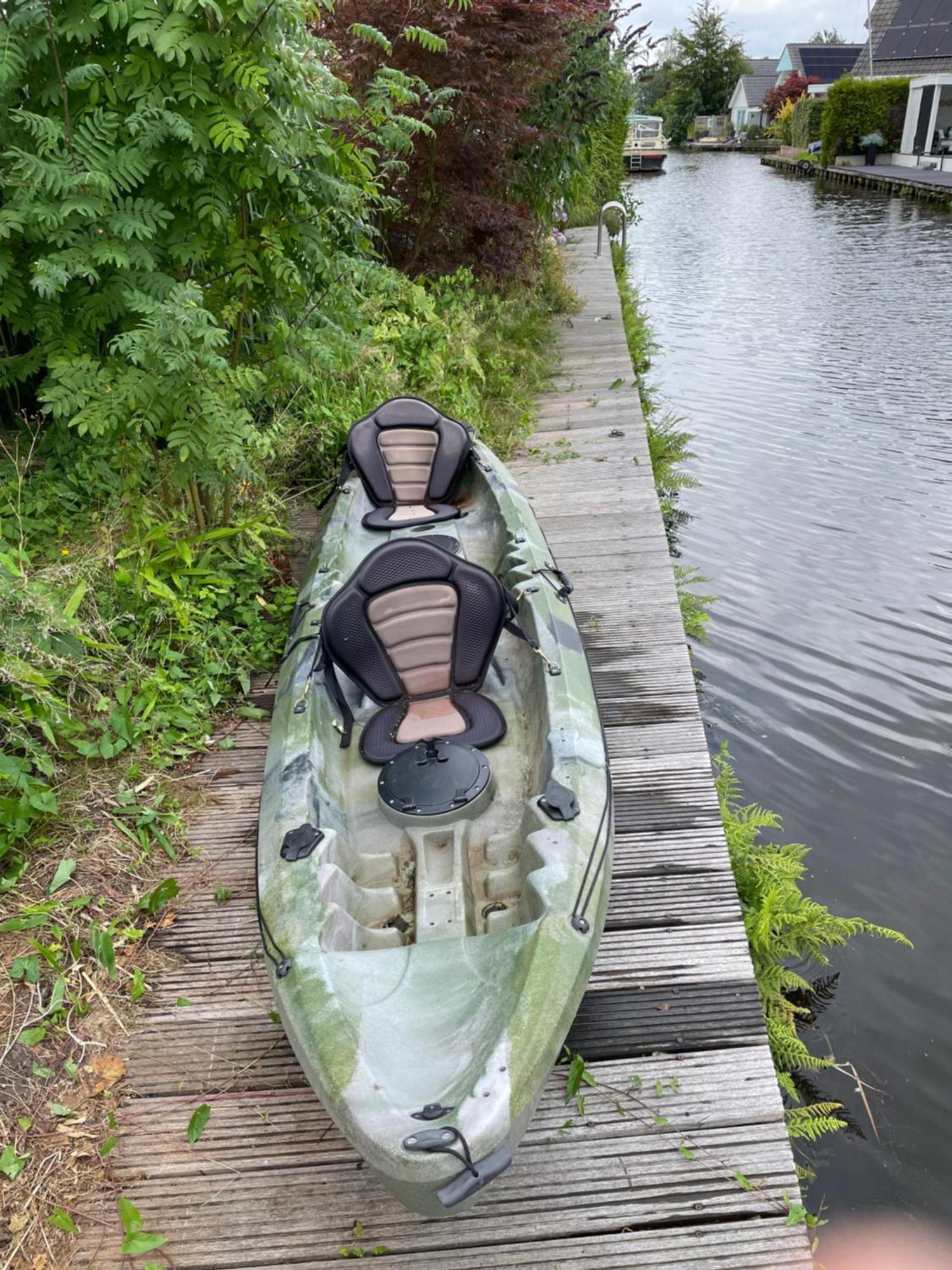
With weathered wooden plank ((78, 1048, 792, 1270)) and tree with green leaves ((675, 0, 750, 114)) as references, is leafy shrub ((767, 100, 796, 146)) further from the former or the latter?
weathered wooden plank ((78, 1048, 792, 1270))

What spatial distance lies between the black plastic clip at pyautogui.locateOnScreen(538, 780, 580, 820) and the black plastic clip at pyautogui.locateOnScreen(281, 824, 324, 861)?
2.29ft

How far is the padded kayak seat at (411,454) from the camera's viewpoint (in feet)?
17.5

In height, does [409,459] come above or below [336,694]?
above

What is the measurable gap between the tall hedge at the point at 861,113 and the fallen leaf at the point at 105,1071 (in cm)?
3836

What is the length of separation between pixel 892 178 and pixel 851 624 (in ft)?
84.0

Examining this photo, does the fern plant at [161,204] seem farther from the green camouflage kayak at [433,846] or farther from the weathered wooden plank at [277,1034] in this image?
the weathered wooden plank at [277,1034]

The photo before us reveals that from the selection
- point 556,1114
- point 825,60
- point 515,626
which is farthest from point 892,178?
point 825,60

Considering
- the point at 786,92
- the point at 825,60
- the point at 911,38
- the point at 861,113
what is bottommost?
the point at 861,113

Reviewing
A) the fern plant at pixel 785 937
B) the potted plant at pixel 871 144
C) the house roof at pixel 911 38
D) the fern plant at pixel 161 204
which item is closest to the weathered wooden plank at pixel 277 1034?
the fern plant at pixel 785 937

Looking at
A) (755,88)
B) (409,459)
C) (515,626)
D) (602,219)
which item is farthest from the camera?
(755,88)

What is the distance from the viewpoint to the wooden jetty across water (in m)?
22.9

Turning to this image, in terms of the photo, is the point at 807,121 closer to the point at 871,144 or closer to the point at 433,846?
the point at 871,144

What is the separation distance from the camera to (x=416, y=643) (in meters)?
3.56

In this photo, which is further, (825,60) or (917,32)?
(825,60)
